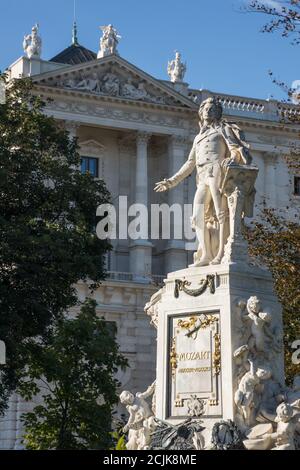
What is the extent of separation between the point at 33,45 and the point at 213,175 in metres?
41.6

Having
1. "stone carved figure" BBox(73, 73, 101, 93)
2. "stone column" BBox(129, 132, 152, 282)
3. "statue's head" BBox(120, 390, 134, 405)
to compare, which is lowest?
"statue's head" BBox(120, 390, 134, 405)

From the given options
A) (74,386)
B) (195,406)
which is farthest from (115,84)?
(195,406)

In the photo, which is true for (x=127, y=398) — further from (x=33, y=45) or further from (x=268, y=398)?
(x=33, y=45)

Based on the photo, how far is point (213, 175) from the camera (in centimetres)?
1705

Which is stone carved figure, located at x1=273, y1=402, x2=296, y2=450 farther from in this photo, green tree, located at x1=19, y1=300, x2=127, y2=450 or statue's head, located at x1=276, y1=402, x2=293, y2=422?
green tree, located at x1=19, y1=300, x2=127, y2=450

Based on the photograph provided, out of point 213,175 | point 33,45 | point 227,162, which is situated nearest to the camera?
point 227,162

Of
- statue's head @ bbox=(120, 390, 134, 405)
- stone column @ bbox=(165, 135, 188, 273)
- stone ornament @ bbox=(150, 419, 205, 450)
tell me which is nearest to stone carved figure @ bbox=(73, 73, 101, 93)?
stone column @ bbox=(165, 135, 188, 273)

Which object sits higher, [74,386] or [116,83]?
[116,83]

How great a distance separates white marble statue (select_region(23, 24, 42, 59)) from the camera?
187 feet

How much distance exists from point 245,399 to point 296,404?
2.37 feet

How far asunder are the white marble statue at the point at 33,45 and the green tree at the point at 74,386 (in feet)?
85.4

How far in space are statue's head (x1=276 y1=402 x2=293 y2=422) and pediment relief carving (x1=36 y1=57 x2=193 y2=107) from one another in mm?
42828

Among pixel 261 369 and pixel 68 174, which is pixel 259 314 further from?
pixel 68 174

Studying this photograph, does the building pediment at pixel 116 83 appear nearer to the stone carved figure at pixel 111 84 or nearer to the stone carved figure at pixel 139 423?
the stone carved figure at pixel 111 84
